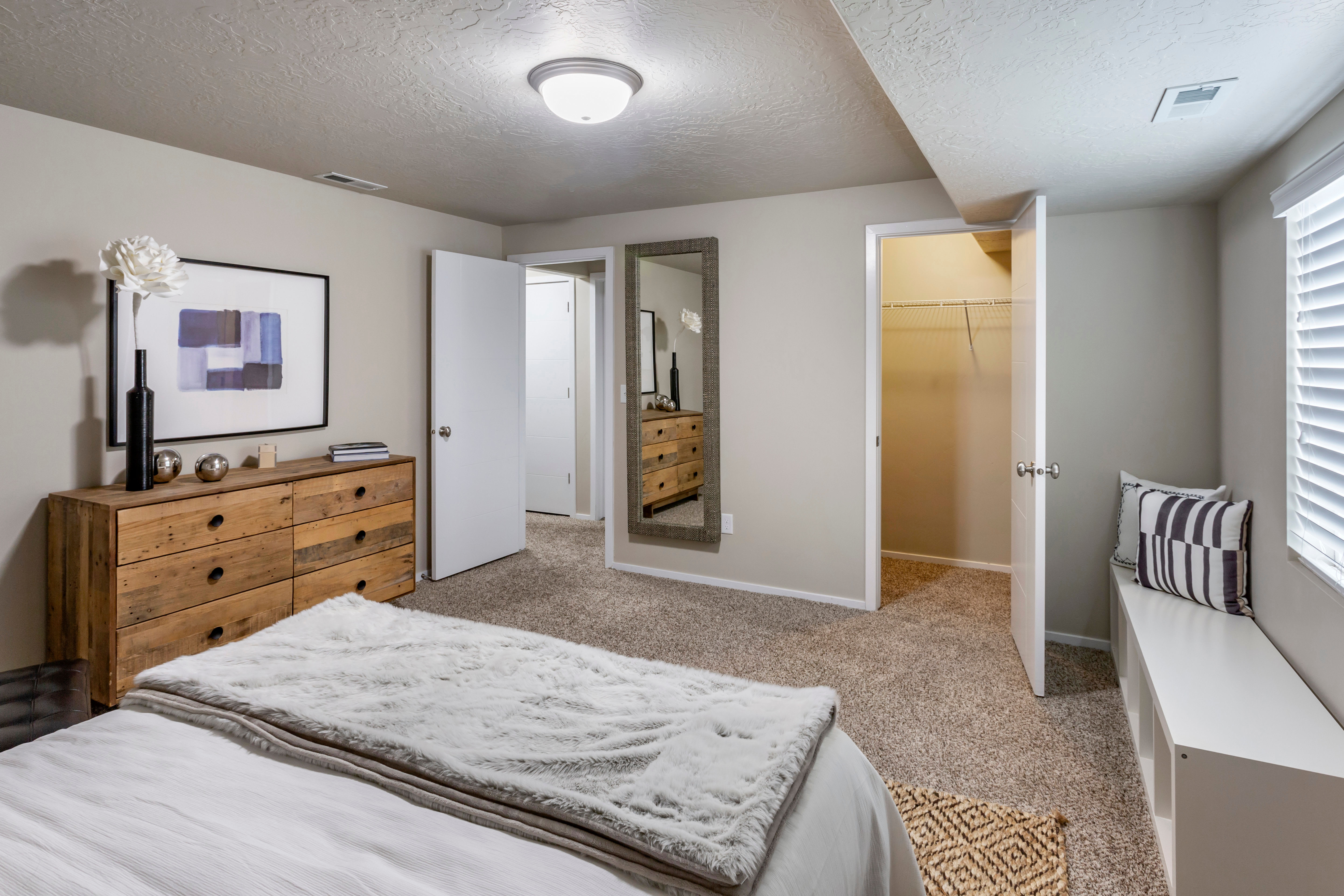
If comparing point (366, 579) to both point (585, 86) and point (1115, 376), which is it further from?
point (1115, 376)

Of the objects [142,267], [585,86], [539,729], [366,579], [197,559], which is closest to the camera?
[539,729]

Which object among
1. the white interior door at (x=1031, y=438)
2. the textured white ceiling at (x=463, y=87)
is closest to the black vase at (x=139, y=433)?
the textured white ceiling at (x=463, y=87)

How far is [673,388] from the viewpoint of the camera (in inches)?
175

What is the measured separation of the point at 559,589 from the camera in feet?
14.0

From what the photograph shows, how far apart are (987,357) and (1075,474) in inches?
57.4

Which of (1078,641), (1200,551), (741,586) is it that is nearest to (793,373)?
(741,586)

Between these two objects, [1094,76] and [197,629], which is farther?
[197,629]

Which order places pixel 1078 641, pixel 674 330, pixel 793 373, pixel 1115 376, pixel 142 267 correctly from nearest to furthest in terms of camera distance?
pixel 142 267, pixel 1115 376, pixel 1078 641, pixel 793 373, pixel 674 330

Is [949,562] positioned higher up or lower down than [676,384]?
lower down

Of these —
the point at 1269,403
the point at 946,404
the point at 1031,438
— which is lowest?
the point at 1031,438

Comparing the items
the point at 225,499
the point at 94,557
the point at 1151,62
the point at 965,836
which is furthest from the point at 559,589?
the point at 1151,62

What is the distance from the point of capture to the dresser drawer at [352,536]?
11.1ft

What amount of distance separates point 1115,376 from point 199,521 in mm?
4005

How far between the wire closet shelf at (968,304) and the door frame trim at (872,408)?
74 centimetres
